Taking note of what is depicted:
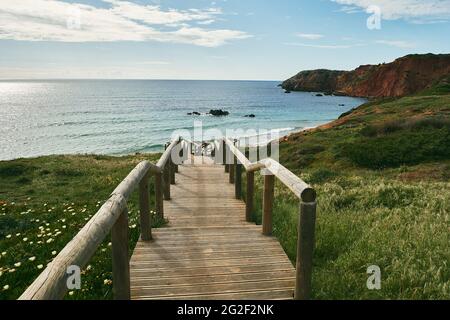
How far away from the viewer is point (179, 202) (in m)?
8.65

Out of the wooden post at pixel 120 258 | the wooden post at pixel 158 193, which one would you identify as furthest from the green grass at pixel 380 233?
the wooden post at pixel 120 258

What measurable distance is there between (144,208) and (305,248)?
271 cm

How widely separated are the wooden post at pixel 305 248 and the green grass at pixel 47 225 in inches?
83.5

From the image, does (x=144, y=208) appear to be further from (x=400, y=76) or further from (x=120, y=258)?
(x=400, y=76)

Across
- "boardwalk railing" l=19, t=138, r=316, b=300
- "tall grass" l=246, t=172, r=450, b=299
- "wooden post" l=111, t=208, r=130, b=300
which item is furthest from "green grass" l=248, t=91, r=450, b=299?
"wooden post" l=111, t=208, r=130, b=300

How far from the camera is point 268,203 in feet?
18.7

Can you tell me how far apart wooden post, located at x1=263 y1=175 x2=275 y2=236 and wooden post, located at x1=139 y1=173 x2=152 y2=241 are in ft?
5.87

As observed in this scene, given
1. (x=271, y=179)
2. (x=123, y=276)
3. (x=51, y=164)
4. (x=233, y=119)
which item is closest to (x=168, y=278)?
(x=123, y=276)

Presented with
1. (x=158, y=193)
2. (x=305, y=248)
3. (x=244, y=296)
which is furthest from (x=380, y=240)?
(x=158, y=193)

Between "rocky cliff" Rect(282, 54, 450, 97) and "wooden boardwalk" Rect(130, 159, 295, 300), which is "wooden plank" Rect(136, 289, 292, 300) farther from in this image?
"rocky cliff" Rect(282, 54, 450, 97)

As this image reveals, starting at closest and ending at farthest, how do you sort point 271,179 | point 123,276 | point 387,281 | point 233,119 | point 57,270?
point 57,270 < point 123,276 < point 387,281 < point 271,179 < point 233,119

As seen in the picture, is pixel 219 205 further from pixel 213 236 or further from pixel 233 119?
pixel 233 119

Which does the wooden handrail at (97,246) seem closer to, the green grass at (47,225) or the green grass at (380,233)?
the green grass at (47,225)
